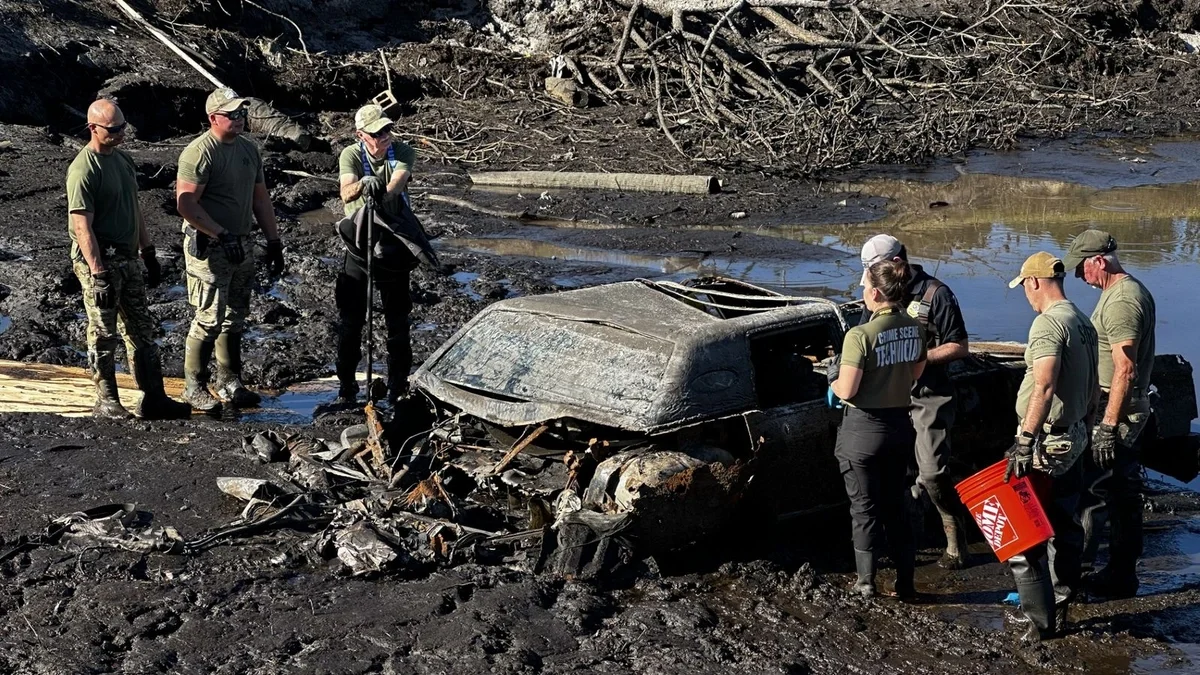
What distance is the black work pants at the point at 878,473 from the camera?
5.90 metres

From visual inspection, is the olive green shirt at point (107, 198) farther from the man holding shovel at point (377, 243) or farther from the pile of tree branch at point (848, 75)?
the pile of tree branch at point (848, 75)

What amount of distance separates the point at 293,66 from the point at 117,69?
9.53ft

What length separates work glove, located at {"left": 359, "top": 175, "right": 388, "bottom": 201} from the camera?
842cm

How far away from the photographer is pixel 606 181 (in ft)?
56.5

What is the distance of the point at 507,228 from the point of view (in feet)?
51.3

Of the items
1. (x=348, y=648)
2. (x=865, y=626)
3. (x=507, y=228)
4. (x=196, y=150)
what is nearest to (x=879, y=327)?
A: (x=865, y=626)

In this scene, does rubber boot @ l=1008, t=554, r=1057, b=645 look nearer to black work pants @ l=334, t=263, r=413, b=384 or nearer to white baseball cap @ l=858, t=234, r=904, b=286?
white baseball cap @ l=858, t=234, r=904, b=286

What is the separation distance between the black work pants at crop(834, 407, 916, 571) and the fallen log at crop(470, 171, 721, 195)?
1098 centimetres

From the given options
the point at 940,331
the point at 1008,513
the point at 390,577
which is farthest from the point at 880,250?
the point at 390,577

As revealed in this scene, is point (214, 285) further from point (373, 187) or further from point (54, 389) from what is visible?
point (54, 389)

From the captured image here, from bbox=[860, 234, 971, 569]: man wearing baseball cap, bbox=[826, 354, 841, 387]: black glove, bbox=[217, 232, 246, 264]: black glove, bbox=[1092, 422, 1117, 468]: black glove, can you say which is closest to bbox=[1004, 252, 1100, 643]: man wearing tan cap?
bbox=[1092, 422, 1117, 468]: black glove

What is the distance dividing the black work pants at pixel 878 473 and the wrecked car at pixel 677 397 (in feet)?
1.54

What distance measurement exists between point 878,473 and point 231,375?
16.0 feet

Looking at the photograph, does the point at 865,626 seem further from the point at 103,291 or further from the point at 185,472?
the point at 103,291
